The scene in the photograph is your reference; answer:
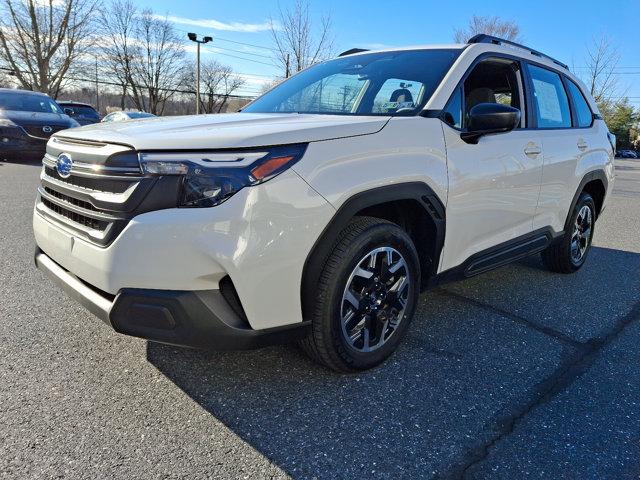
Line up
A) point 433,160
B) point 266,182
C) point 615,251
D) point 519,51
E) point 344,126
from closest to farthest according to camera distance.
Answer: point 266,182
point 344,126
point 433,160
point 519,51
point 615,251

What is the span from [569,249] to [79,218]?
4001 mm

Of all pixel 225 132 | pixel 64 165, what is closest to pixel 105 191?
pixel 64 165

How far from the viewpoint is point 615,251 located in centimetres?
573

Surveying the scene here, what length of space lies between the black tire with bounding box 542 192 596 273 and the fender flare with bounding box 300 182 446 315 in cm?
228

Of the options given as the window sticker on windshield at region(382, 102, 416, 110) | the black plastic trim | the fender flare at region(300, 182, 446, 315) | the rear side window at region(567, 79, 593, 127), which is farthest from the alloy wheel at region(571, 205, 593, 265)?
the fender flare at region(300, 182, 446, 315)

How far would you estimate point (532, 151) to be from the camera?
3.44 meters

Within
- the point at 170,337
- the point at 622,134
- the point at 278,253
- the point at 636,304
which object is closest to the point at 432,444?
the point at 278,253

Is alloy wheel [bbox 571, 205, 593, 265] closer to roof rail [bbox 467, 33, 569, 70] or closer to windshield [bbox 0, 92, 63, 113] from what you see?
roof rail [bbox 467, 33, 569, 70]

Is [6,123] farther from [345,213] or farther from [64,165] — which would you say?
[345,213]

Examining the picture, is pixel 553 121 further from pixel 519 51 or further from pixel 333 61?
pixel 333 61

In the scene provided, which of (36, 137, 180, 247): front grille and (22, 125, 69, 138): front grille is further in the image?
(22, 125, 69, 138): front grille

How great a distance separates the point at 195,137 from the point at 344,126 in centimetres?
69

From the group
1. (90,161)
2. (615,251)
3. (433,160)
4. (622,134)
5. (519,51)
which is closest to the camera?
(90,161)

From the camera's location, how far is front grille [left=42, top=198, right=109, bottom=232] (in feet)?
6.76
